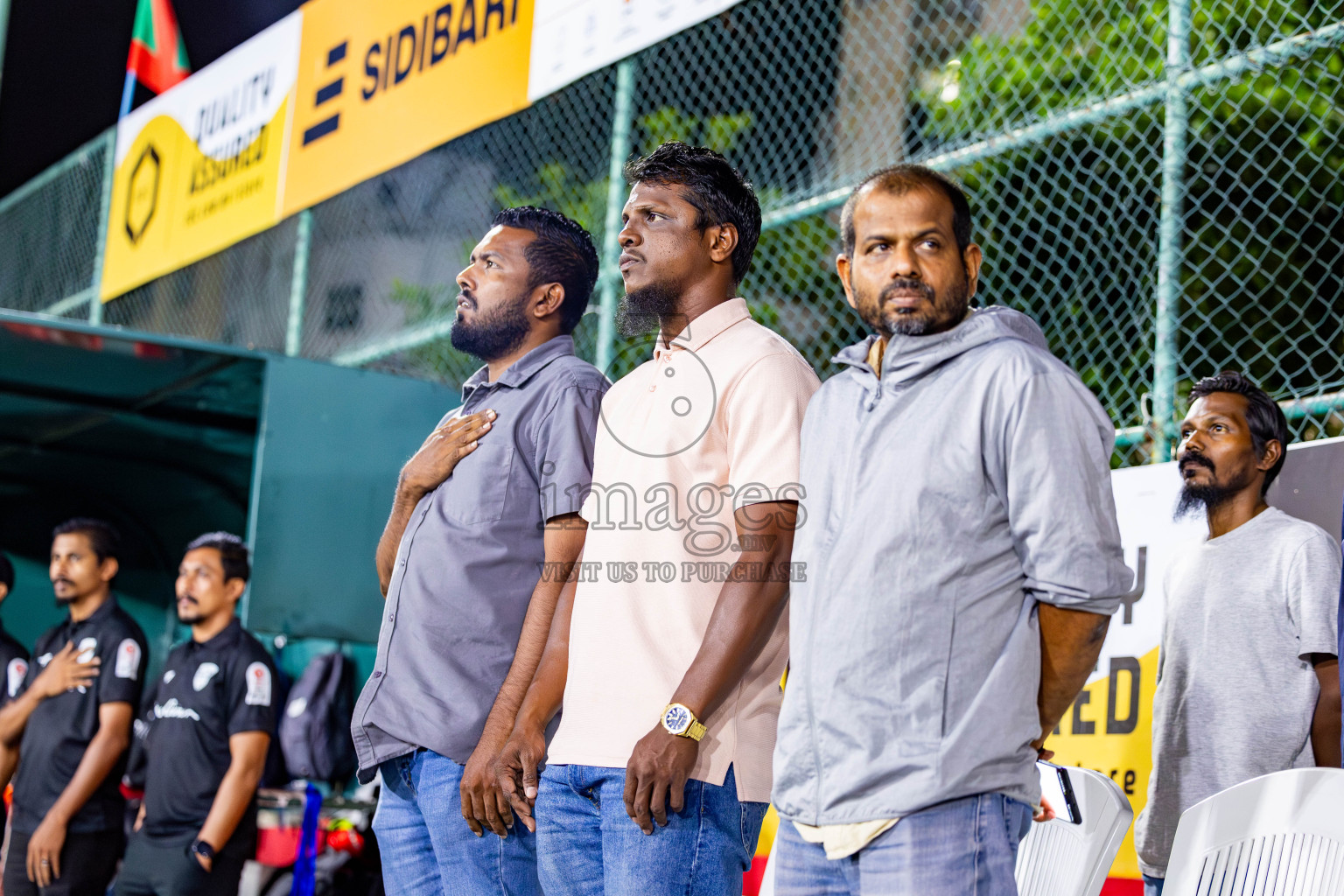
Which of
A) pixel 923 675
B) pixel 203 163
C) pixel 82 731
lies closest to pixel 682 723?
pixel 923 675

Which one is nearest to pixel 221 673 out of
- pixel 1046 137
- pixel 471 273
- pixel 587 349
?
pixel 587 349

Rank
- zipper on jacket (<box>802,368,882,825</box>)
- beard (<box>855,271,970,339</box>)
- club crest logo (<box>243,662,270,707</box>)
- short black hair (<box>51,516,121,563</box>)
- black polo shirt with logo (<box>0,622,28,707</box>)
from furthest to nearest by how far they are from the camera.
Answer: black polo shirt with logo (<box>0,622,28,707</box>) → short black hair (<box>51,516,121,563</box>) → club crest logo (<box>243,662,270,707</box>) → beard (<box>855,271,970,339</box>) → zipper on jacket (<box>802,368,882,825</box>)

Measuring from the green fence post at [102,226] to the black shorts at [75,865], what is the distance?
4253mm

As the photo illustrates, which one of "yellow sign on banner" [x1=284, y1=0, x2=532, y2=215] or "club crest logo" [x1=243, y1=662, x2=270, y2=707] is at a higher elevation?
"yellow sign on banner" [x1=284, y1=0, x2=532, y2=215]

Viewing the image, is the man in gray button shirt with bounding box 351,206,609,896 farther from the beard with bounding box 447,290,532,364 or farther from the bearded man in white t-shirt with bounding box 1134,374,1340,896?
the bearded man in white t-shirt with bounding box 1134,374,1340,896

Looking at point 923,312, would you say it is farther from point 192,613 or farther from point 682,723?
point 192,613

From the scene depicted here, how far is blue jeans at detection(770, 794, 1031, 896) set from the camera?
1.82 metres

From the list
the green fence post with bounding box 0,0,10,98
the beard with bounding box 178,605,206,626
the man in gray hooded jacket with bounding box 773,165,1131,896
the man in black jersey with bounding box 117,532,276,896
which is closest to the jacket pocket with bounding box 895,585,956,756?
the man in gray hooded jacket with bounding box 773,165,1131,896

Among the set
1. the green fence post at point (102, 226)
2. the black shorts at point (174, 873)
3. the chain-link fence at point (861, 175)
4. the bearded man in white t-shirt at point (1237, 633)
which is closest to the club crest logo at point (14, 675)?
the black shorts at point (174, 873)

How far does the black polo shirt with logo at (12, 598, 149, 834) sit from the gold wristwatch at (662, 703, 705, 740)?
15.2 ft

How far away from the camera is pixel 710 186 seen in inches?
107

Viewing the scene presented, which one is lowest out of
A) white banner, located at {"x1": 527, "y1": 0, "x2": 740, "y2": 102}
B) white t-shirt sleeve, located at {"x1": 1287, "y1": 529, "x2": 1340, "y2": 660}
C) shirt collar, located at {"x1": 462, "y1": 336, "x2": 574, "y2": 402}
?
white t-shirt sleeve, located at {"x1": 1287, "y1": 529, "x2": 1340, "y2": 660}

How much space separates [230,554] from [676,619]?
434 cm

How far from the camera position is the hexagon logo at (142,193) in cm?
884
